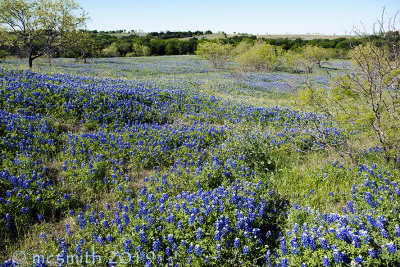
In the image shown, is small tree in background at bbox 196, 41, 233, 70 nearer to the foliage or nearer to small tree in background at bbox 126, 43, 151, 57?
the foliage

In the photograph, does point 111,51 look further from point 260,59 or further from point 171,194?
point 171,194

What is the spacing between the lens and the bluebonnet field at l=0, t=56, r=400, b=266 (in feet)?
10.7

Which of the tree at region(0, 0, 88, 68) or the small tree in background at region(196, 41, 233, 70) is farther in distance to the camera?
the small tree in background at region(196, 41, 233, 70)

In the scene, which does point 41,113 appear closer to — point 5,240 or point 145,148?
point 145,148

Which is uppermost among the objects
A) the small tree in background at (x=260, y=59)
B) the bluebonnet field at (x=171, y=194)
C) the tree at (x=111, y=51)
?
the tree at (x=111, y=51)

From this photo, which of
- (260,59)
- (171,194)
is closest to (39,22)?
Result: (171,194)

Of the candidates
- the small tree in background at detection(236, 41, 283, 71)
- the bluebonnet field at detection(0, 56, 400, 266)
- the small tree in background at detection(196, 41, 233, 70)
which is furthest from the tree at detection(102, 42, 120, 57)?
the bluebonnet field at detection(0, 56, 400, 266)

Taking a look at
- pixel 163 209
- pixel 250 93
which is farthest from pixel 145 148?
pixel 250 93

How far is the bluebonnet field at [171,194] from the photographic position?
129 inches

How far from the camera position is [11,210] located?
4051 millimetres

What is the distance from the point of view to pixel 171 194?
4949 millimetres

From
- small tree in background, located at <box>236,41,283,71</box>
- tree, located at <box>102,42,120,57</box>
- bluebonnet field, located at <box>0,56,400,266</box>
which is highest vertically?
tree, located at <box>102,42,120,57</box>

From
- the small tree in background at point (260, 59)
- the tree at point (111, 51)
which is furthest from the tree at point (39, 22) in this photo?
the tree at point (111, 51)

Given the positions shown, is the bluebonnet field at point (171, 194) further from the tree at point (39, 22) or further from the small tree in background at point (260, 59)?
the small tree in background at point (260, 59)
